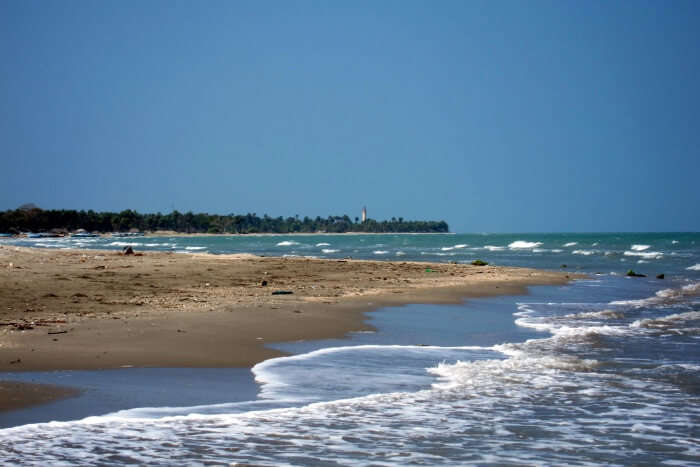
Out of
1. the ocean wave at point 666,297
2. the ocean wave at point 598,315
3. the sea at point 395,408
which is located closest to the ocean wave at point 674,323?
the ocean wave at point 598,315

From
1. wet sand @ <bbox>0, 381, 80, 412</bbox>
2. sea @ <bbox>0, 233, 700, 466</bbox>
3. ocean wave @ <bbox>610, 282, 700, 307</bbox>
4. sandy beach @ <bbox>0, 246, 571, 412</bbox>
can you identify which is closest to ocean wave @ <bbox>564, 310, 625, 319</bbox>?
ocean wave @ <bbox>610, 282, 700, 307</bbox>

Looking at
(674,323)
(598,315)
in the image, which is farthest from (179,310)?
(674,323)

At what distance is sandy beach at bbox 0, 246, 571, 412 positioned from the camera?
863 centimetres

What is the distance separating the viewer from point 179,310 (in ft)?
42.2

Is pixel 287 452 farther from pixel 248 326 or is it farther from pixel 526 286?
pixel 526 286

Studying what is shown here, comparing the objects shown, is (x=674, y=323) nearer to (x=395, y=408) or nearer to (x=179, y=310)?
(x=395, y=408)

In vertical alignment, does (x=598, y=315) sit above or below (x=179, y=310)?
below

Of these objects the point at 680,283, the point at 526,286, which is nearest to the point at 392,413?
the point at 526,286

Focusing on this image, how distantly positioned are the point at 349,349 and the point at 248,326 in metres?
2.36

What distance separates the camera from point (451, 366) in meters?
8.59

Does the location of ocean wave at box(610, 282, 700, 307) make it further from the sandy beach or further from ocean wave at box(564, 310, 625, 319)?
the sandy beach

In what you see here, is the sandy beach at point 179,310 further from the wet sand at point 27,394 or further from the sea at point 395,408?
the sea at point 395,408

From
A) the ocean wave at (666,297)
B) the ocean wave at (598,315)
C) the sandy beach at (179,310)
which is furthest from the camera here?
the ocean wave at (666,297)

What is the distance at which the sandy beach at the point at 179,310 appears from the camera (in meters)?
8.63
